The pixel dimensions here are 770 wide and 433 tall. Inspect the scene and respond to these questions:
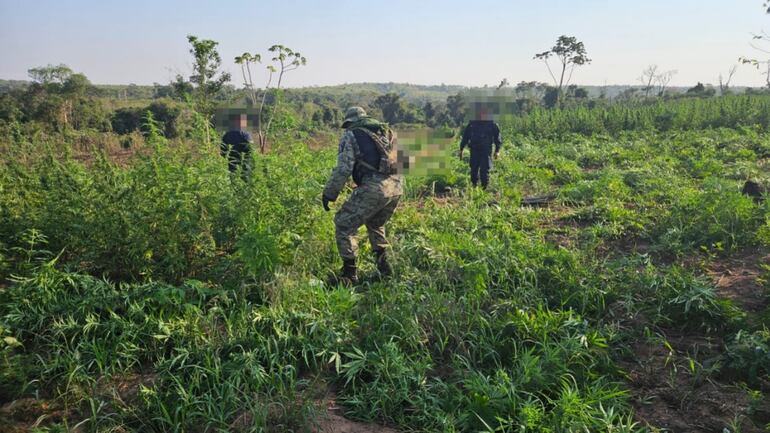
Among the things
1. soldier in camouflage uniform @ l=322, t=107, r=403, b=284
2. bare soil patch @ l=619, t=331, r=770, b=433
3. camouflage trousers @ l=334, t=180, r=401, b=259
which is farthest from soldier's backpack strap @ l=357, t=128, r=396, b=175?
bare soil patch @ l=619, t=331, r=770, b=433

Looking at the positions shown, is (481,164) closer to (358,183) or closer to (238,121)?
(358,183)

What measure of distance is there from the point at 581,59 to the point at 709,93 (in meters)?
9.04

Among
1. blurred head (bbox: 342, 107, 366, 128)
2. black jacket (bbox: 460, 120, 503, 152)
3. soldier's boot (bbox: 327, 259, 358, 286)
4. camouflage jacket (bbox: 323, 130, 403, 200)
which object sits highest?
blurred head (bbox: 342, 107, 366, 128)

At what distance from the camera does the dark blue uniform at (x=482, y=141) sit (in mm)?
7699

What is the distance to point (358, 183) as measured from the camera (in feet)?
14.6

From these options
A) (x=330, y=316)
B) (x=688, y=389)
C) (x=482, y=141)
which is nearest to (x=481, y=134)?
(x=482, y=141)

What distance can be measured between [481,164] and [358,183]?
3968mm

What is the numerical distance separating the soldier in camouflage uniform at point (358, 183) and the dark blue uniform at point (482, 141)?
3590 millimetres

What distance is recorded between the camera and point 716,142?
12.2 meters

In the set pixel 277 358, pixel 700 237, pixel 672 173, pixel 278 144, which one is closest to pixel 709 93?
pixel 672 173

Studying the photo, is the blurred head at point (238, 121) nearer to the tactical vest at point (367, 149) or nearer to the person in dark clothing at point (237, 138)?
the person in dark clothing at point (237, 138)

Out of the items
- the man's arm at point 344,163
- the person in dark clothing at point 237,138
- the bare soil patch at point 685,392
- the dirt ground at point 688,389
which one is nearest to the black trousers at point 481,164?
the person in dark clothing at point 237,138

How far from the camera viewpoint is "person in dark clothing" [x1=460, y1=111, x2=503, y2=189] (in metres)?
7.69

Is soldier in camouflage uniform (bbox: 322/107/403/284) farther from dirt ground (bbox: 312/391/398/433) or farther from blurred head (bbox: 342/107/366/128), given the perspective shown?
dirt ground (bbox: 312/391/398/433)
